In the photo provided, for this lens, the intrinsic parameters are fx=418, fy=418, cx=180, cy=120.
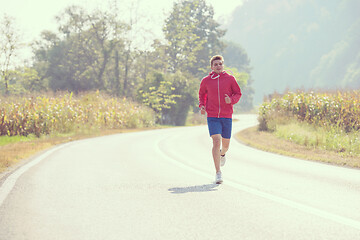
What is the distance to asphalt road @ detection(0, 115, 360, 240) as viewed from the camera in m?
4.28

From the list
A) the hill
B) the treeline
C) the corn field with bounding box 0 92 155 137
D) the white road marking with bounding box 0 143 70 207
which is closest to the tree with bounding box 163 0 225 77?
the treeline

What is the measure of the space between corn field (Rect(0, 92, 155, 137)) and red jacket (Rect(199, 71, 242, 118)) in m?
14.4

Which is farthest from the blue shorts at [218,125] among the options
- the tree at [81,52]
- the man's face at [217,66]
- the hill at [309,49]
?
the hill at [309,49]

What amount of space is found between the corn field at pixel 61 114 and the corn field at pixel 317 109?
10.4 m

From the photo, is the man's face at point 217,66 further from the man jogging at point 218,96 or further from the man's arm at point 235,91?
the man's arm at point 235,91

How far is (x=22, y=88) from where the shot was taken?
49.6 meters

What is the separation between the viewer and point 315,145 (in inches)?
567

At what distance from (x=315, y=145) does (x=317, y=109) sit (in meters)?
4.84

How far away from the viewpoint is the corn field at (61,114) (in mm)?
19438

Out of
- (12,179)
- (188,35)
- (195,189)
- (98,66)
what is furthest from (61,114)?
(188,35)

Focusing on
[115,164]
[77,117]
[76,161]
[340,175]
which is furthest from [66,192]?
[77,117]

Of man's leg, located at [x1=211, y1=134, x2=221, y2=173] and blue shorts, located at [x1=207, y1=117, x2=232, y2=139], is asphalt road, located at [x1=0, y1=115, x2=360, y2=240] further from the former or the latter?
blue shorts, located at [x1=207, y1=117, x2=232, y2=139]

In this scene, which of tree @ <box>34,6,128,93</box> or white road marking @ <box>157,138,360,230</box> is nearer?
white road marking @ <box>157,138,360,230</box>

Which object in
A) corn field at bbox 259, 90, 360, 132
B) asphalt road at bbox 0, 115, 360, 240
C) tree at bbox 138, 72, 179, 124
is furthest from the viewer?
tree at bbox 138, 72, 179, 124
